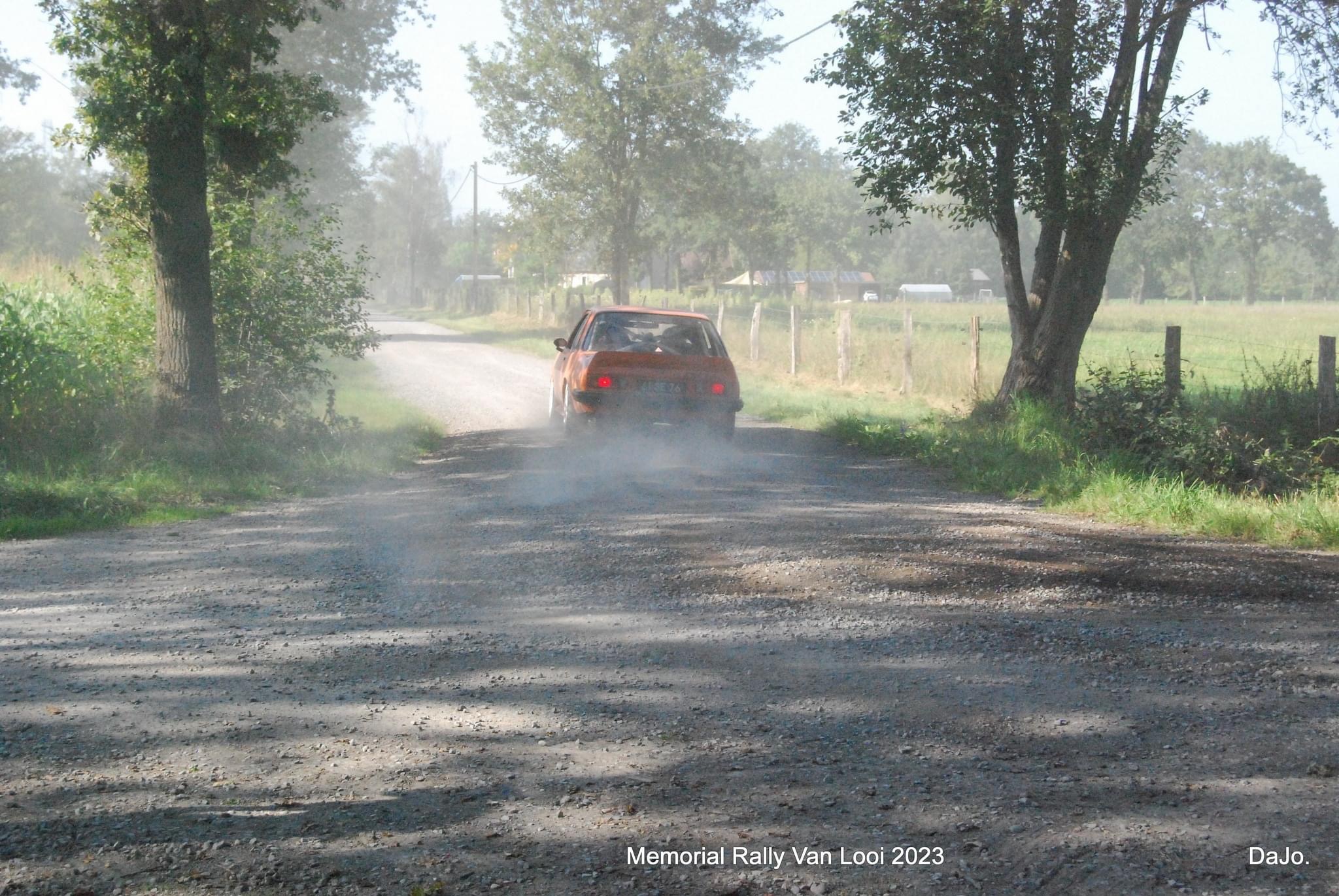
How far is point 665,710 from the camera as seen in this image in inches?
191

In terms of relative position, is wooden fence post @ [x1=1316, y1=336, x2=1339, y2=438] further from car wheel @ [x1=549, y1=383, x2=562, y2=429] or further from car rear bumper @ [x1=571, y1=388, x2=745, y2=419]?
car wheel @ [x1=549, y1=383, x2=562, y2=429]

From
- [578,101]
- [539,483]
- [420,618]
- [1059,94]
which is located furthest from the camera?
[578,101]

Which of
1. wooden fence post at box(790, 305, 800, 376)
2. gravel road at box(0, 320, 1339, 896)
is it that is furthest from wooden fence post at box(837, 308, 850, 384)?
gravel road at box(0, 320, 1339, 896)

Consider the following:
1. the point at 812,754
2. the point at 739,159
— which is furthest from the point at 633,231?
the point at 812,754

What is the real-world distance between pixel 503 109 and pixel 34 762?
3619 centimetres

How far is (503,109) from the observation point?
1497 inches

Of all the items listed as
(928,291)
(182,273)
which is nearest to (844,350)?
(182,273)

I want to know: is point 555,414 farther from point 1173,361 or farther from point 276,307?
point 1173,361

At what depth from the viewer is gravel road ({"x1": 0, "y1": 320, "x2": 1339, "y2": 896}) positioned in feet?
11.6

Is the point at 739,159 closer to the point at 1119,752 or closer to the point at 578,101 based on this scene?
the point at 578,101

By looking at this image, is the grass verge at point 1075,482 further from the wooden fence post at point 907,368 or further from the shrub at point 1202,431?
the wooden fence post at point 907,368

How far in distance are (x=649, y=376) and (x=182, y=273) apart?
4.97 meters

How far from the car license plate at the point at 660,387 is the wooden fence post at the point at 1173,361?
5489mm

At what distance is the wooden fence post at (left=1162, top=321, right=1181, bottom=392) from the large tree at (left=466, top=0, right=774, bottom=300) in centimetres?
2447
